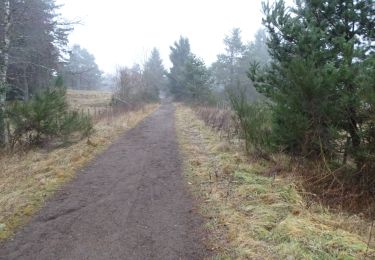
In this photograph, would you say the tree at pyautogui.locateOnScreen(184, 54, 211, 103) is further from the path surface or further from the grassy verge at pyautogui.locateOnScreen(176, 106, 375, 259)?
the grassy verge at pyautogui.locateOnScreen(176, 106, 375, 259)

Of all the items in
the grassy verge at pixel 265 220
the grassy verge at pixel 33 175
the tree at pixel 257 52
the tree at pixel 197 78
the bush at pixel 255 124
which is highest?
the tree at pixel 257 52

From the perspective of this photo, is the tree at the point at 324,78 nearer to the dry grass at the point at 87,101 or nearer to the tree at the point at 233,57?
the dry grass at the point at 87,101

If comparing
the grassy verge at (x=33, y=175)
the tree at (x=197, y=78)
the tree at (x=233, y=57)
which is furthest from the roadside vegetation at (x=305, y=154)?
the tree at (x=233, y=57)

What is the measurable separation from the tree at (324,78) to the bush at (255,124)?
2.48 feet

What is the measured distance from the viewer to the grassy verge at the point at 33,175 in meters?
5.68

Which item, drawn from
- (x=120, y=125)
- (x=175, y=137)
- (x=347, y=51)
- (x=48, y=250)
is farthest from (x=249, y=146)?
(x=120, y=125)

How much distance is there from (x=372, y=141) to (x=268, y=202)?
209 cm

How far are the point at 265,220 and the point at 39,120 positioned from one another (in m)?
8.57

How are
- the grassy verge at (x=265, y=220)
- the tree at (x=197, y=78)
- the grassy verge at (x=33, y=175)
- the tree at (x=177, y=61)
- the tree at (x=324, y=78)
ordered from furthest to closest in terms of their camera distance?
the tree at (x=177, y=61), the tree at (x=197, y=78), the tree at (x=324, y=78), the grassy verge at (x=33, y=175), the grassy verge at (x=265, y=220)

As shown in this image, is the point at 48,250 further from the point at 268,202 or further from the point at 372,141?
the point at 372,141

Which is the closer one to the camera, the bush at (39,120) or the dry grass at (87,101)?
the bush at (39,120)

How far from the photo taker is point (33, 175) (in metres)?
8.08

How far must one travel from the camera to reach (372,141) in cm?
593

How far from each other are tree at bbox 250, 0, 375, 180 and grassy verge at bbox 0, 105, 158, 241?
16.9 feet
